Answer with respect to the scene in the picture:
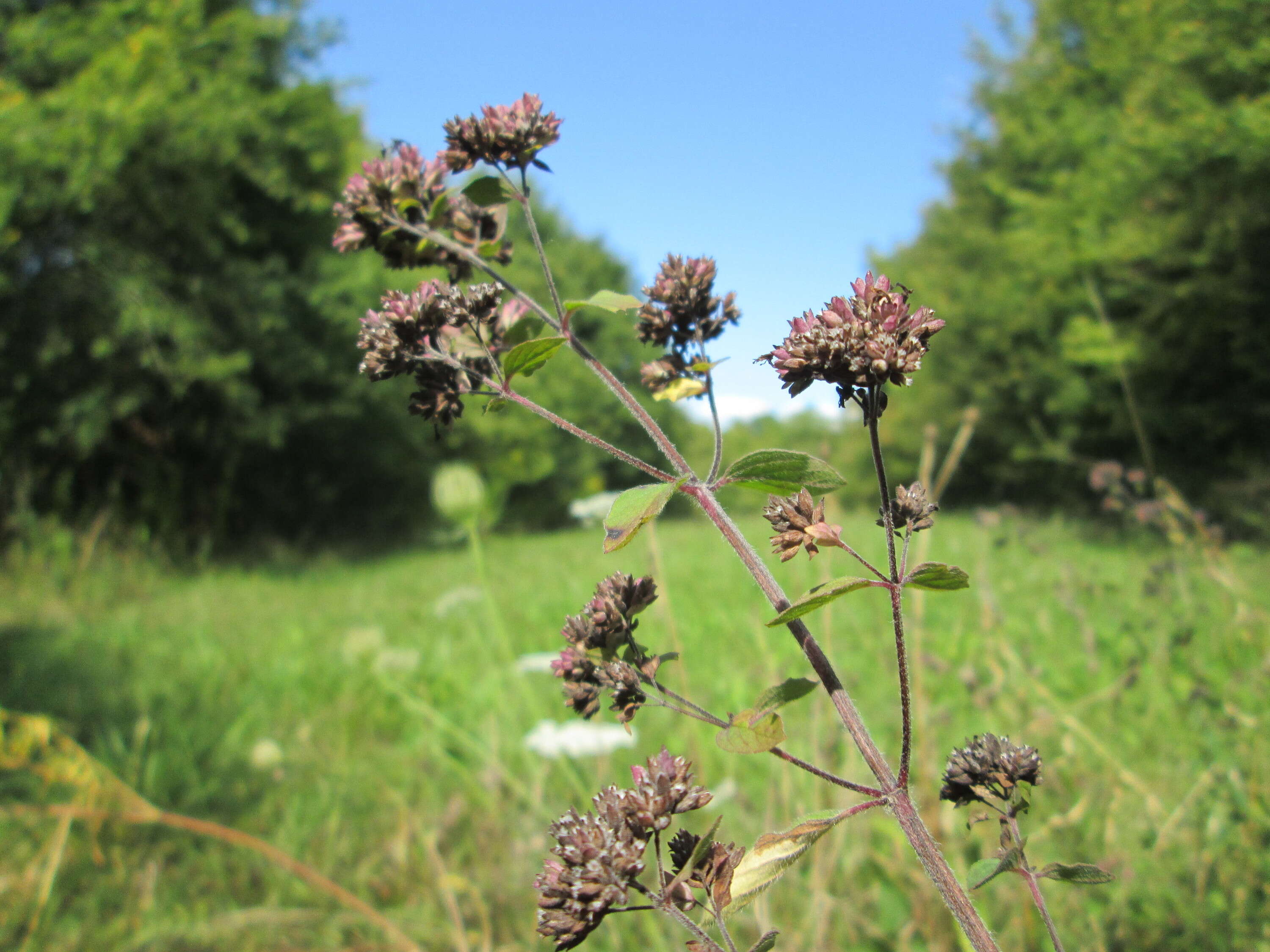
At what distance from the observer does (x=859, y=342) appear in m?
0.51

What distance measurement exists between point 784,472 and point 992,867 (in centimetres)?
34

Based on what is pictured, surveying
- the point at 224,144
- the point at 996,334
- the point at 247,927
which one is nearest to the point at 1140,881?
the point at 247,927

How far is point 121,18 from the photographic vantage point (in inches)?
301

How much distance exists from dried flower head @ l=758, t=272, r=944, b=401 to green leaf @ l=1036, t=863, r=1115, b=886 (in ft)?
1.17

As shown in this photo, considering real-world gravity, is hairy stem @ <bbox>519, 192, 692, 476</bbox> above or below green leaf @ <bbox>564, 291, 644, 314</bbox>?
below

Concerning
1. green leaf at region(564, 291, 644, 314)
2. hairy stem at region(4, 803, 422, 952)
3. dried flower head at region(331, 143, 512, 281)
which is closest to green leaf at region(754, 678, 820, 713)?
green leaf at region(564, 291, 644, 314)

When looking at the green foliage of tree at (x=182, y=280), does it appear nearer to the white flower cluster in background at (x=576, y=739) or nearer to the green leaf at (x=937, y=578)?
the white flower cluster in background at (x=576, y=739)

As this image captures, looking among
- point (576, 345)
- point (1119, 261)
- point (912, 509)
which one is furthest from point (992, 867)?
point (1119, 261)

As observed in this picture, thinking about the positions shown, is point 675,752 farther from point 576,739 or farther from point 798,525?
point 798,525

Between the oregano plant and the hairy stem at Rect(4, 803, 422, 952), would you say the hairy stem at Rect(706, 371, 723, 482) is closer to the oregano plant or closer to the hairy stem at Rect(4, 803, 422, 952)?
the oregano plant

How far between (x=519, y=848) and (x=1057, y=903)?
1.11 m

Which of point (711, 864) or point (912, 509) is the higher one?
point (912, 509)

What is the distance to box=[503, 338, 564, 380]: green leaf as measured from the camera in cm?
59

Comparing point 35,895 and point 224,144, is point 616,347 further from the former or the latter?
point 224,144
